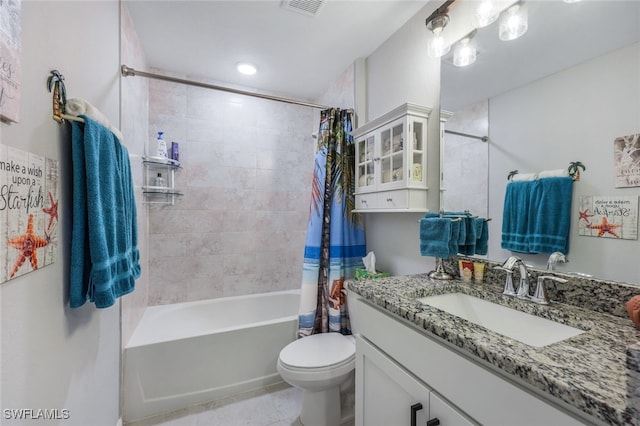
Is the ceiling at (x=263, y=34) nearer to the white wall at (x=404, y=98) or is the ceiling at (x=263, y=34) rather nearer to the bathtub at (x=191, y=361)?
the white wall at (x=404, y=98)

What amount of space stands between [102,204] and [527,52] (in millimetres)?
1712

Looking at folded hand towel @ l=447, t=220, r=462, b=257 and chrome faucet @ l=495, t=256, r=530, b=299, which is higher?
folded hand towel @ l=447, t=220, r=462, b=257

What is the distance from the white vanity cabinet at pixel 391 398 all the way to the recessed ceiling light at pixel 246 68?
2209 mm

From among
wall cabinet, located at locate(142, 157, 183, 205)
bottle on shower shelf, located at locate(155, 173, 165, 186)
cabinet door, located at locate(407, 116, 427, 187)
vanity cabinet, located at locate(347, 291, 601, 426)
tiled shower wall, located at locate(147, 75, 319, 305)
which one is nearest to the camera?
vanity cabinet, located at locate(347, 291, 601, 426)

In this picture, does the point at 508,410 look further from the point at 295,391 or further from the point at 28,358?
the point at 295,391

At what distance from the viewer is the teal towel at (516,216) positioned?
108 cm

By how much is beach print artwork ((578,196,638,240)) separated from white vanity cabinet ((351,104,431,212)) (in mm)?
691

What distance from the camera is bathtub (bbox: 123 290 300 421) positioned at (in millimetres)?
1675

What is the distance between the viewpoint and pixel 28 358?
713 millimetres

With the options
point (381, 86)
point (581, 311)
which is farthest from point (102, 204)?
point (381, 86)

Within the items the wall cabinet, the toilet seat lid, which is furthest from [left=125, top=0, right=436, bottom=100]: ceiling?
the toilet seat lid

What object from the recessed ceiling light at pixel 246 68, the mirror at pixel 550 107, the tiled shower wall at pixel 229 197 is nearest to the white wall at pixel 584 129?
the mirror at pixel 550 107

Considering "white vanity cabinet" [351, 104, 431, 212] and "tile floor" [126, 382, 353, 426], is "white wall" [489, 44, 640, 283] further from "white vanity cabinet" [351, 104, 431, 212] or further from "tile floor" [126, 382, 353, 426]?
"tile floor" [126, 382, 353, 426]

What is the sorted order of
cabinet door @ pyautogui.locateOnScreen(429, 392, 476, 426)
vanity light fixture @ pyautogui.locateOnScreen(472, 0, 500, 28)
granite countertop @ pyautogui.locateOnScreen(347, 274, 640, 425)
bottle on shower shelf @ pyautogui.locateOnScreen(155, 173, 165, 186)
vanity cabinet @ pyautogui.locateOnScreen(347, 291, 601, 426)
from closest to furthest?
granite countertop @ pyautogui.locateOnScreen(347, 274, 640, 425)
vanity cabinet @ pyautogui.locateOnScreen(347, 291, 601, 426)
cabinet door @ pyautogui.locateOnScreen(429, 392, 476, 426)
vanity light fixture @ pyautogui.locateOnScreen(472, 0, 500, 28)
bottle on shower shelf @ pyautogui.locateOnScreen(155, 173, 165, 186)
